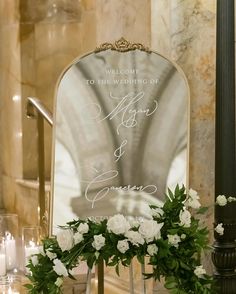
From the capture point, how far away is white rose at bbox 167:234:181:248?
8.18ft

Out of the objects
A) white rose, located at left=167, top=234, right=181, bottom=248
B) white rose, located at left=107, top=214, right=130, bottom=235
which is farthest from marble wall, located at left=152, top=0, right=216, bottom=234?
white rose, located at left=107, top=214, right=130, bottom=235

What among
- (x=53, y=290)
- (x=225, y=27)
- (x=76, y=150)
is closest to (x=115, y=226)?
(x=53, y=290)

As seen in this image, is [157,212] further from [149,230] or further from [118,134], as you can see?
[118,134]

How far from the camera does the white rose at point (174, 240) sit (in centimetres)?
249

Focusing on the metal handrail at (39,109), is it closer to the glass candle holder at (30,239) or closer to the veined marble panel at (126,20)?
the veined marble panel at (126,20)

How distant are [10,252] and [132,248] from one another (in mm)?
2540

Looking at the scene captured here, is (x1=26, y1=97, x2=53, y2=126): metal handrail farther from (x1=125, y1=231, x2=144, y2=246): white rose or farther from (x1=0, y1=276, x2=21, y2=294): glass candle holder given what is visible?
(x1=125, y1=231, x2=144, y2=246): white rose

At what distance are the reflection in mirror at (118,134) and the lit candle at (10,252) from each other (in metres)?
1.81

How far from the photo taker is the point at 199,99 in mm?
3514

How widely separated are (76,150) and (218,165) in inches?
26.5

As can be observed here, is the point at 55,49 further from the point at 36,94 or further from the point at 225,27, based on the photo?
the point at 225,27

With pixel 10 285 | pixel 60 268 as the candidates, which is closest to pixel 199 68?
pixel 60 268

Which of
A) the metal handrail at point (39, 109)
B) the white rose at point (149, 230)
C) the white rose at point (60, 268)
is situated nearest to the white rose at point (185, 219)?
the white rose at point (149, 230)

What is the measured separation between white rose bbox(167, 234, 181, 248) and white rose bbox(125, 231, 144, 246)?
0.35 ft
